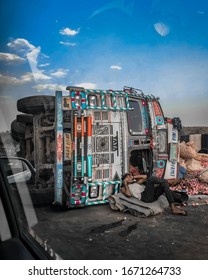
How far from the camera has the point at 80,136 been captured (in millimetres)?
3186

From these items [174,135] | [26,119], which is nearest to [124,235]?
[26,119]

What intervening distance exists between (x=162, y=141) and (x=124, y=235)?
6.13 ft

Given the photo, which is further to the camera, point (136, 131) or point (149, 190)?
point (136, 131)

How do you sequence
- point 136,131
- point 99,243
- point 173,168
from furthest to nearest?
1. point 173,168
2. point 136,131
3. point 99,243

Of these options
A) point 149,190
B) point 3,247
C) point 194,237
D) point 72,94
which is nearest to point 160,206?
point 149,190

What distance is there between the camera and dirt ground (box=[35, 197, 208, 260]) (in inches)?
65.1

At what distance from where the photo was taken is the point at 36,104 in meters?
2.81

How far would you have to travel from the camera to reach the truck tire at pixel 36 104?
2538 mm

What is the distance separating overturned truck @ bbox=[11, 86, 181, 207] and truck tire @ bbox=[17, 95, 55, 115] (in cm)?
1

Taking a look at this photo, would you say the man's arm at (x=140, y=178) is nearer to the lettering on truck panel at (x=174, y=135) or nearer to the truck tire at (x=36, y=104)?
the lettering on truck panel at (x=174, y=135)

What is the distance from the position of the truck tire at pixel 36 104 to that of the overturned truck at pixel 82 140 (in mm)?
12

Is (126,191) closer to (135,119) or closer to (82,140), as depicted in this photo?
(82,140)

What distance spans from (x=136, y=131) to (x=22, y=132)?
56.8 inches
